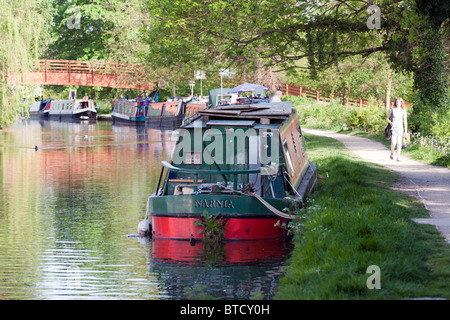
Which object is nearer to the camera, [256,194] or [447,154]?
[256,194]

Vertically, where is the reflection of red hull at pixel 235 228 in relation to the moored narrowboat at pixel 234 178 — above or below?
below

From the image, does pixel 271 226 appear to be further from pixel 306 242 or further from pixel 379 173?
pixel 379 173

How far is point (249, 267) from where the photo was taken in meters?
10.4

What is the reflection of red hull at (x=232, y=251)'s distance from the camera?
10977mm

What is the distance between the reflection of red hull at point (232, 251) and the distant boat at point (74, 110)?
56558mm

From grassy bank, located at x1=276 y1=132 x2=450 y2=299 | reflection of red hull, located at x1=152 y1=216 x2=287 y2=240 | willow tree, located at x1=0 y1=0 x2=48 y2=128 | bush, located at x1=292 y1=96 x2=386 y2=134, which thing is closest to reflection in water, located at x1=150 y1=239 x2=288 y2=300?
reflection of red hull, located at x1=152 y1=216 x2=287 y2=240

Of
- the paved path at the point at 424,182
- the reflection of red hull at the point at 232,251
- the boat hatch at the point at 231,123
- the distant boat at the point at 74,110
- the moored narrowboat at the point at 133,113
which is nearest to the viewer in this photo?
the reflection of red hull at the point at 232,251

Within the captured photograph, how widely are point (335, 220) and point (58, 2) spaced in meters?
65.2

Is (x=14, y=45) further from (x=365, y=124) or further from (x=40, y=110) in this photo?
(x=40, y=110)

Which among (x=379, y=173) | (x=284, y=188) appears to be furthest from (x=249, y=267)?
(x=379, y=173)

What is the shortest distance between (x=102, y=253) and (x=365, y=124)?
24.2 m

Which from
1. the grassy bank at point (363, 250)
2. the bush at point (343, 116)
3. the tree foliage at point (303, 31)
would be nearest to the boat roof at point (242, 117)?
the grassy bank at point (363, 250)

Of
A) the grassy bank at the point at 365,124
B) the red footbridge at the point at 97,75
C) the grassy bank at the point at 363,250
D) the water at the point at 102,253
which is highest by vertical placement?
the red footbridge at the point at 97,75

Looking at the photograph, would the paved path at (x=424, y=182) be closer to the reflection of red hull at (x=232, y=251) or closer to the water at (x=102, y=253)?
the reflection of red hull at (x=232, y=251)
